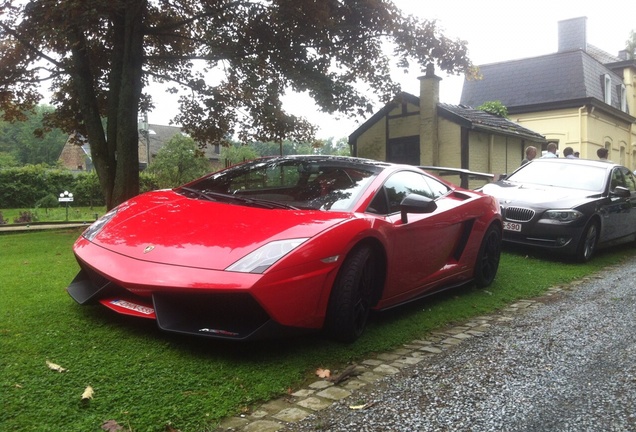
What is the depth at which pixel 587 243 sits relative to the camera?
26.0ft

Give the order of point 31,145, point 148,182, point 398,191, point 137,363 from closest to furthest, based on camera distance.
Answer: point 137,363 → point 398,191 → point 148,182 → point 31,145

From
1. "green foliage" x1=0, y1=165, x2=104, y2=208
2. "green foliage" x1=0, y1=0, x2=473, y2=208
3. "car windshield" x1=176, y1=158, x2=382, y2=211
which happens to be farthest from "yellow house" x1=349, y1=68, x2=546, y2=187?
"green foliage" x1=0, y1=165, x2=104, y2=208

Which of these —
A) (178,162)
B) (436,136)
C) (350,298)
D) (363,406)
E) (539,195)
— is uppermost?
(178,162)

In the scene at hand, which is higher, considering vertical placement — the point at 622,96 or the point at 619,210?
the point at 622,96

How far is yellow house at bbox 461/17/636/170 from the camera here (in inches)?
1108

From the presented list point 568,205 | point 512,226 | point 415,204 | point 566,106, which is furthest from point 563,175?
point 566,106

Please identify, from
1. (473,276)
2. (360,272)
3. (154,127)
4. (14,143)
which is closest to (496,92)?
(473,276)

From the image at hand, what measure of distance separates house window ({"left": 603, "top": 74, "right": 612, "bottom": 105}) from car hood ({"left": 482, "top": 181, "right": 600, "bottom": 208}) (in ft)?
83.0

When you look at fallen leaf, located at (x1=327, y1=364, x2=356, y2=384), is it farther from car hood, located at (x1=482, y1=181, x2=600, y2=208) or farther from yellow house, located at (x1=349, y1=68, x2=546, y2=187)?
yellow house, located at (x1=349, y1=68, x2=546, y2=187)

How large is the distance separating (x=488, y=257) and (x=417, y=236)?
1.79 meters

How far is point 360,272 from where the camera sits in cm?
364

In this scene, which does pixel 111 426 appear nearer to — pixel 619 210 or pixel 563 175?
pixel 563 175

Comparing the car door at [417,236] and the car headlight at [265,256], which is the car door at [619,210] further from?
the car headlight at [265,256]

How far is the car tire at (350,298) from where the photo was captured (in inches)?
138
